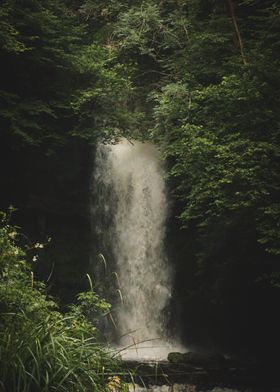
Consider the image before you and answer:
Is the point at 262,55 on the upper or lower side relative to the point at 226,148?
upper

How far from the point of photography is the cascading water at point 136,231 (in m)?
12.3

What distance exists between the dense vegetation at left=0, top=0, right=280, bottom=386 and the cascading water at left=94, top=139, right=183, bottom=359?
1.61 feet

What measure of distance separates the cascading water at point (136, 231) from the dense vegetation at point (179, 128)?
1.61 ft

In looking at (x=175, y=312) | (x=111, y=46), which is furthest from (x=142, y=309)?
(x=111, y=46)

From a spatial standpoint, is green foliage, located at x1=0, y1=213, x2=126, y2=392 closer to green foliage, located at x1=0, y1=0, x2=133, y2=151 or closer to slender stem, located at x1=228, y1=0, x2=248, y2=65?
green foliage, located at x1=0, y1=0, x2=133, y2=151

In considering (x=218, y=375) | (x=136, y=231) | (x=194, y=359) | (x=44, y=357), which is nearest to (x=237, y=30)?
(x=136, y=231)

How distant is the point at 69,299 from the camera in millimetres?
12430

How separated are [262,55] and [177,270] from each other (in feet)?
21.4

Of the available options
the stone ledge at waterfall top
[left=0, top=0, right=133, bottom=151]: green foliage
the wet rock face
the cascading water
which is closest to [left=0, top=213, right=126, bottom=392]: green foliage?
the stone ledge at waterfall top

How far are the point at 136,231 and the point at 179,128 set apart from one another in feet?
13.1

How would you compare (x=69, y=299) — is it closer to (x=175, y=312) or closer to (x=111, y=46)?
(x=175, y=312)

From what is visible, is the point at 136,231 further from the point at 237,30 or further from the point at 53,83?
the point at 237,30

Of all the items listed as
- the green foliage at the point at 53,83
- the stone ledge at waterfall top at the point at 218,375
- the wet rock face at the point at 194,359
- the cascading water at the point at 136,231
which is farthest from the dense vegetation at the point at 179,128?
the wet rock face at the point at 194,359

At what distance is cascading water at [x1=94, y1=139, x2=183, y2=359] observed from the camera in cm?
1234
